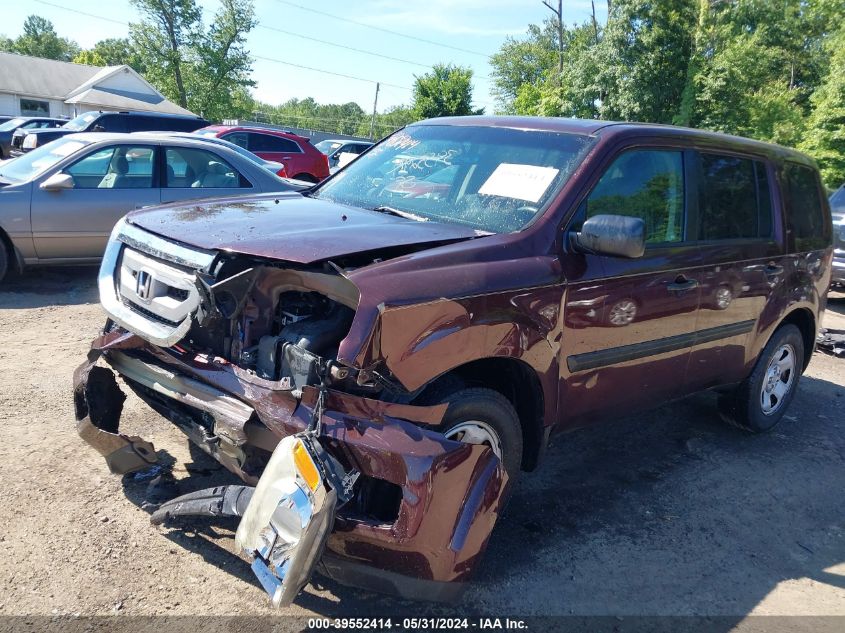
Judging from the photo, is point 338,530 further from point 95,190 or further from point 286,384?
point 95,190

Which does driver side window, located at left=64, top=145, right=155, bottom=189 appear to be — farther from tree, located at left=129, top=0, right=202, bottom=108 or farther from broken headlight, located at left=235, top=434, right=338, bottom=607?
tree, located at left=129, top=0, right=202, bottom=108

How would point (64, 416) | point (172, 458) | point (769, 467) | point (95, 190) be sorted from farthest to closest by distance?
point (95, 190) < point (769, 467) < point (64, 416) < point (172, 458)

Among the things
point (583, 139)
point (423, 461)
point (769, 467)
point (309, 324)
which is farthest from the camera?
point (769, 467)

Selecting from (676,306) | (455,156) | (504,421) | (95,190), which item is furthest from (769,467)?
(95,190)

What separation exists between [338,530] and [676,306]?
91.0 inches

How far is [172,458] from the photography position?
386cm

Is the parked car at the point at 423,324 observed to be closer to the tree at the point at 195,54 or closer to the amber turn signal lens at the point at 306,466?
the amber turn signal lens at the point at 306,466

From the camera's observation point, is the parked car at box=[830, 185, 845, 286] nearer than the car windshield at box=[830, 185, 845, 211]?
Yes

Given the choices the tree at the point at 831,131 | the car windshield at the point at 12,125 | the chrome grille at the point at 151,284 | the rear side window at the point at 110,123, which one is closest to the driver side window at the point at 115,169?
the chrome grille at the point at 151,284

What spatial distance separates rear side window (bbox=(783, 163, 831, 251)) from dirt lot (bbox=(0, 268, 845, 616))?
147cm

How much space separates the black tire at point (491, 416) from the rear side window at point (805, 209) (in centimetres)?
288

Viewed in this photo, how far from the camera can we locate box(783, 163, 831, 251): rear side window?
4.83 m

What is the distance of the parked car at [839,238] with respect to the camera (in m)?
9.48

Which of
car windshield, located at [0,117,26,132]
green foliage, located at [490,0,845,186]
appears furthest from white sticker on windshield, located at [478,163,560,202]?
green foliage, located at [490,0,845,186]
